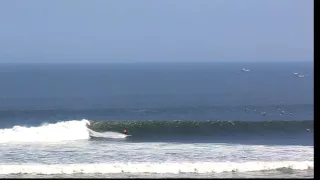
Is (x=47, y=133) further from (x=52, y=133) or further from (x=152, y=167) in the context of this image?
(x=152, y=167)

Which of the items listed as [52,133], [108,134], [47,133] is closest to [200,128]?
[108,134]

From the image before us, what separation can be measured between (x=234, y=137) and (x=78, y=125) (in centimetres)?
750

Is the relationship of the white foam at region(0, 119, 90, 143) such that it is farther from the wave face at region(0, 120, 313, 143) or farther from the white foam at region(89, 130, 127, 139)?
the white foam at region(89, 130, 127, 139)

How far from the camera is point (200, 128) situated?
26.8 metres

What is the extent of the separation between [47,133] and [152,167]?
9.17m

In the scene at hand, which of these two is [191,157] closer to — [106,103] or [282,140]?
[282,140]

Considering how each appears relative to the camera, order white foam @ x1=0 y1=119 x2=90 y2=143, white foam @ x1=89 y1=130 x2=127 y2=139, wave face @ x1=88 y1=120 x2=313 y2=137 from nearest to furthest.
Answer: white foam @ x1=0 y1=119 x2=90 y2=143 < white foam @ x1=89 y1=130 x2=127 y2=139 < wave face @ x1=88 y1=120 x2=313 y2=137

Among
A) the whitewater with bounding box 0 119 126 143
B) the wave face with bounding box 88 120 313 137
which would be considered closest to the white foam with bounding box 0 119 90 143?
the whitewater with bounding box 0 119 126 143

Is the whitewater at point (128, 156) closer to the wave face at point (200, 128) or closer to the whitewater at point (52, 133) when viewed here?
the whitewater at point (52, 133)

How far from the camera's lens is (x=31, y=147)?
64.1 ft

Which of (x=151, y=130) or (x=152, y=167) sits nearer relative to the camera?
(x=152, y=167)

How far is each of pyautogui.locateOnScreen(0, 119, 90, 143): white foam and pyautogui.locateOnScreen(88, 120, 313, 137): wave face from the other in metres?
1.26

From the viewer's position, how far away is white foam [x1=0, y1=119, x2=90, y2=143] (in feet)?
72.4

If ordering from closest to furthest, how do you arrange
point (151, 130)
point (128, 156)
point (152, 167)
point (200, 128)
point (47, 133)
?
point (152, 167) < point (128, 156) < point (47, 133) < point (151, 130) < point (200, 128)
